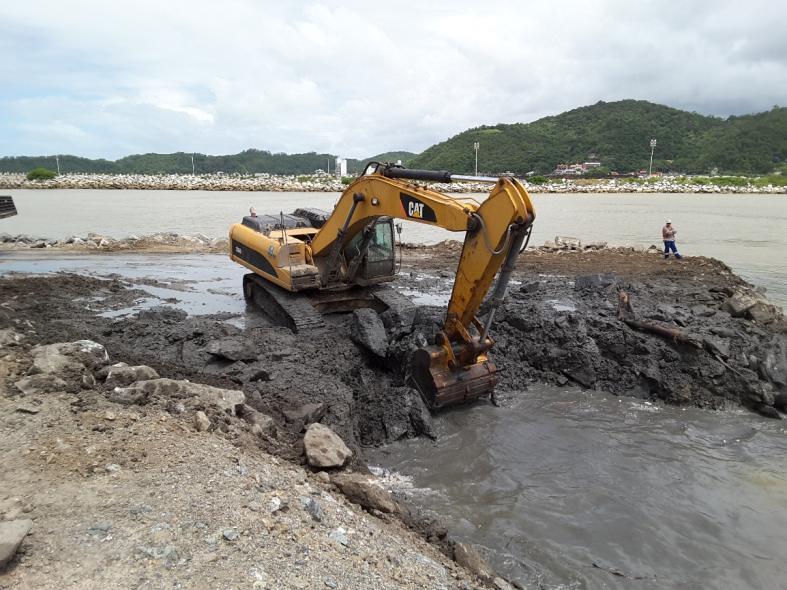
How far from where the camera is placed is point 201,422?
4.64 metres

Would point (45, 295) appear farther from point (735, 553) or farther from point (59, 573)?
point (735, 553)

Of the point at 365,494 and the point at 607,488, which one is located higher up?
the point at 365,494

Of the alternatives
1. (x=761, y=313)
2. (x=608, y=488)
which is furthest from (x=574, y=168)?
(x=608, y=488)

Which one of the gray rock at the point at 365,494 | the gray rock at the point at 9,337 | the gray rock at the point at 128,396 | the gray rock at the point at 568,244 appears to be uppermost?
the gray rock at the point at 568,244

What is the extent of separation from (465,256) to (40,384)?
4.36 meters

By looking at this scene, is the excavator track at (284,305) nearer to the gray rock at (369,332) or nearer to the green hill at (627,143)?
the gray rock at (369,332)

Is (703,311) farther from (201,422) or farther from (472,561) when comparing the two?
(201,422)

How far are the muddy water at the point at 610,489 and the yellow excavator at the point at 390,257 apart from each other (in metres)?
0.78

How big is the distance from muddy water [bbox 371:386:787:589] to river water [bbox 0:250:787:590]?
1cm

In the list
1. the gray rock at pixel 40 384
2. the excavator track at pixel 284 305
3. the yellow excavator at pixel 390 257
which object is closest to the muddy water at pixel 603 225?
the yellow excavator at pixel 390 257

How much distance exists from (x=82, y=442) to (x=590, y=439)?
5031mm

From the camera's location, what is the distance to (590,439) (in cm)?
606

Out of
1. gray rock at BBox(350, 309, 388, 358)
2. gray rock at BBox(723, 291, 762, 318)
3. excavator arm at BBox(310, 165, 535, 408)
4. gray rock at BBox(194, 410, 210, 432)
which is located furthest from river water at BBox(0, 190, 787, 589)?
gray rock at BBox(723, 291, 762, 318)

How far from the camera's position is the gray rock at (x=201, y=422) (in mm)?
4613
